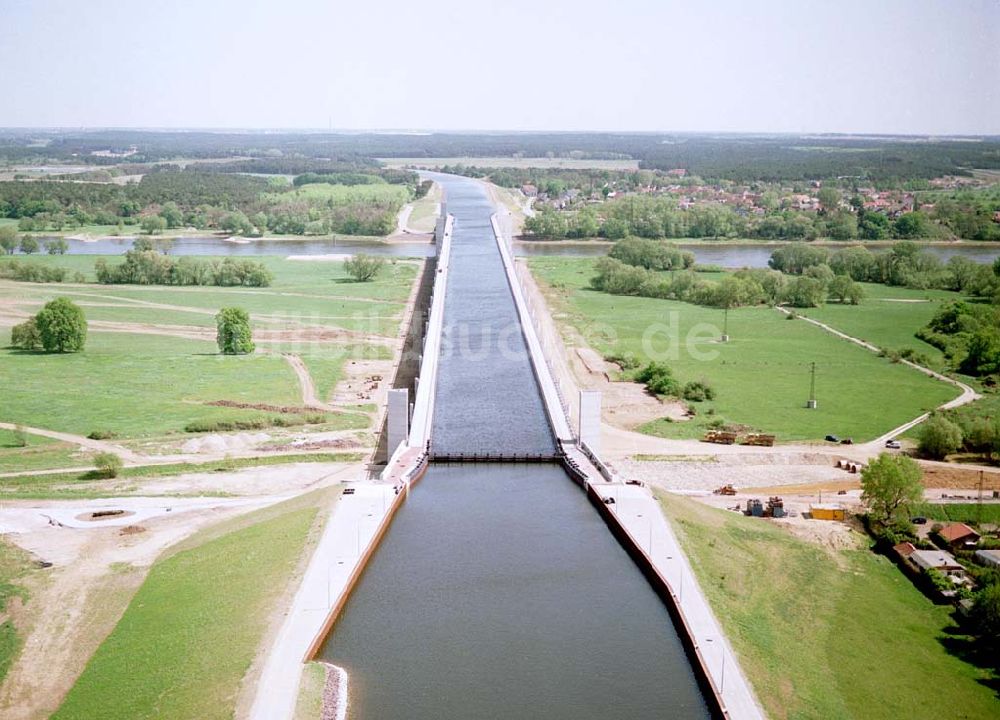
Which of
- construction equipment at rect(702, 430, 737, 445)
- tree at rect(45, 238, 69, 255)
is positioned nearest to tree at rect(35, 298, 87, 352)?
construction equipment at rect(702, 430, 737, 445)

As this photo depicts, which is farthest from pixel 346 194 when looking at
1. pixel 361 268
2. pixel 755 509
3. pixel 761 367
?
pixel 755 509

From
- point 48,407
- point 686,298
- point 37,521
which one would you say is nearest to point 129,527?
point 37,521

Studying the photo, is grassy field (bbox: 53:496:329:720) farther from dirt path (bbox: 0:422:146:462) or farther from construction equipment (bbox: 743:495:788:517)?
construction equipment (bbox: 743:495:788:517)

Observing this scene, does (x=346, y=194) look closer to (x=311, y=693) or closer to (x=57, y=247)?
(x=57, y=247)

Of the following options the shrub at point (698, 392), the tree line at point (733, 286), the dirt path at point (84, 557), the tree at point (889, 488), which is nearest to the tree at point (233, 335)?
the dirt path at point (84, 557)

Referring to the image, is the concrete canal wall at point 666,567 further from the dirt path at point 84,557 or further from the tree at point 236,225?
the tree at point 236,225

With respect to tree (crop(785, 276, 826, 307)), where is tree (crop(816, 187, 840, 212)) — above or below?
above

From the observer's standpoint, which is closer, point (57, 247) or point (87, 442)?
point (87, 442)
